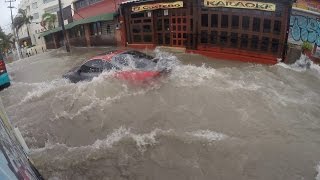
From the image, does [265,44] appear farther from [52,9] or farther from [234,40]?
[52,9]

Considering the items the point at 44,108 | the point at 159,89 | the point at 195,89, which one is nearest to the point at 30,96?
the point at 44,108

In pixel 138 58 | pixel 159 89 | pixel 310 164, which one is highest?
pixel 138 58

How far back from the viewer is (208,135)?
740 centimetres

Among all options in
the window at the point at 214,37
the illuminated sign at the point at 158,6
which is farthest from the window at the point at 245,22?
the illuminated sign at the point at 158,6

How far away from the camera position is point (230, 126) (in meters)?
7.82

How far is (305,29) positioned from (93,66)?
31.9 feet

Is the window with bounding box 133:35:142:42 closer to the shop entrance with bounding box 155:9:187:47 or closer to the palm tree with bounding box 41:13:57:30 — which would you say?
the shop entrance with bounding box 155:9:187:47

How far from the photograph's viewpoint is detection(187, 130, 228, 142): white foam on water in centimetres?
724

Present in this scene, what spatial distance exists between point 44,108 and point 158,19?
9755 mm

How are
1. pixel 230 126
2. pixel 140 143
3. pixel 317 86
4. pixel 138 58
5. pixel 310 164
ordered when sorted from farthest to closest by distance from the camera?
1. pixel 317 86
2. pixel 138 58
3. pixel 230 126
4. pixel 140 143
5. pixel 310 164

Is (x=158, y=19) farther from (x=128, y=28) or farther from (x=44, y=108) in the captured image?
(x=44, y=108)

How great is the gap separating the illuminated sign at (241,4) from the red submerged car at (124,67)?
19.6ft

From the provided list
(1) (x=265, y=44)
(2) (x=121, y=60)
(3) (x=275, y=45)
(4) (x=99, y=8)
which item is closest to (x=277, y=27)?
(3) (x=275, y=45)

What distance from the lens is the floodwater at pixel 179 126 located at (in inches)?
251
